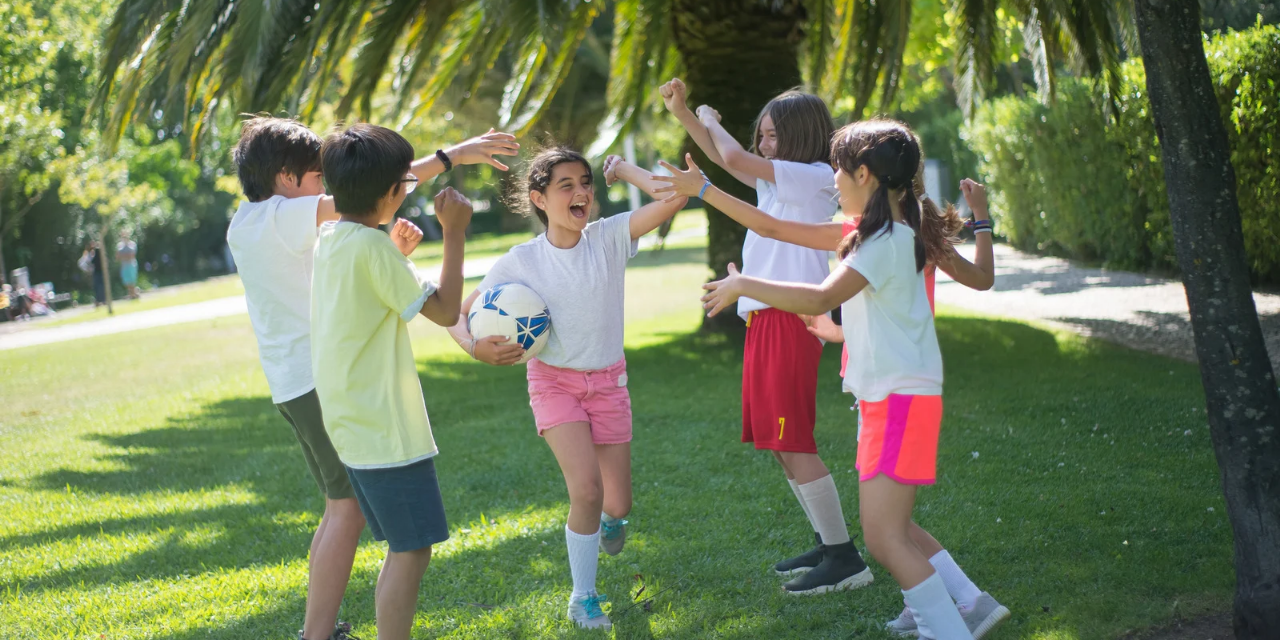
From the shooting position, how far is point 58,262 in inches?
1226

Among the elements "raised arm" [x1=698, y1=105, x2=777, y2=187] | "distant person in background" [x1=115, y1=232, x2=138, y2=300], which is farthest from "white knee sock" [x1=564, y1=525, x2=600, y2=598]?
"distant person in background" [x1=115, y1=232, x2=138, y2=300]

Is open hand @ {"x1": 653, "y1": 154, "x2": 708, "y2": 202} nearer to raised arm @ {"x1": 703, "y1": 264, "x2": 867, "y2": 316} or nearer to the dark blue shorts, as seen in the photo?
raised arm @ {"x1": 703, "y1": 264, "x2": 867, "y2": 316}

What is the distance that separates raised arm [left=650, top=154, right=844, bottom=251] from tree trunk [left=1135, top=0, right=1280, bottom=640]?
3.62 ft

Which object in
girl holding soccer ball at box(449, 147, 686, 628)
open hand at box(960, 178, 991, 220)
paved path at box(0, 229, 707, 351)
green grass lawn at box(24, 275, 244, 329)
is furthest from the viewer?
green grass lawn at box(24, 275, 244, 329)

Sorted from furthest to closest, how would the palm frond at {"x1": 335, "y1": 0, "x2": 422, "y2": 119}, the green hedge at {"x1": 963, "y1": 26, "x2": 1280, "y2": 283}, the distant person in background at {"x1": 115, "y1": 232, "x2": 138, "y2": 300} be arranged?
the distant person in background at {"x1": 115, "y1": 232, "x2": 138, "y2": 300} → the green hedge at {"x1": 963, "y1": 26, "x2": 1280, "y2": 283} → the palm frond at {"x1": 335, "y1": 0, "x2": 422, "y2": 119}

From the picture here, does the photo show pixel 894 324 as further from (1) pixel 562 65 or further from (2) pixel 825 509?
(1) pixel 562 65

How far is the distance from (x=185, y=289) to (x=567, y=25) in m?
28.1

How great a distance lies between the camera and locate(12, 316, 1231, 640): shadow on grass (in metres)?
3.99

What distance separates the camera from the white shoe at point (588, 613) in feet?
12.9

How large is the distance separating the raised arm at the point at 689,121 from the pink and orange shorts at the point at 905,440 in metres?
1.26

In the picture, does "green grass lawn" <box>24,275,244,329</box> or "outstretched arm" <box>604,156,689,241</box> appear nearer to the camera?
"outstretched arm" <box>604,156,689,241</box>

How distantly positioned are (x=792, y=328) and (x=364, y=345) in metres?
1.71

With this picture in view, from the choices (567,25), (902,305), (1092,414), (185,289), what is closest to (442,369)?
(567,25)

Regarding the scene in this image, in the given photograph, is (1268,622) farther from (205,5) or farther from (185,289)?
(185,289)
